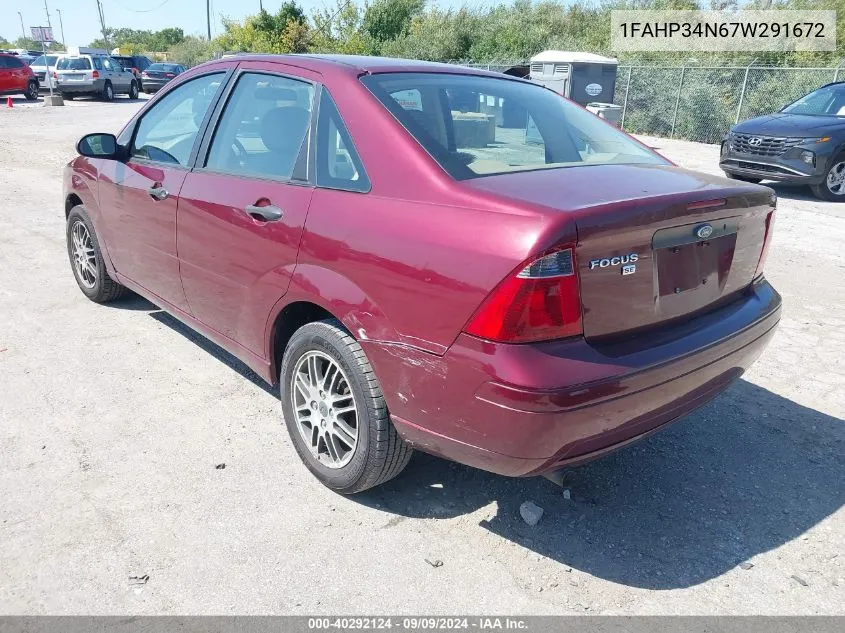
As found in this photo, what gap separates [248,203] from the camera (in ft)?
10.2

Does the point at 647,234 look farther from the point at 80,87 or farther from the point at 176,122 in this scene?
the point at 80,87

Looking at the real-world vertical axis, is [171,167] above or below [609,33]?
below

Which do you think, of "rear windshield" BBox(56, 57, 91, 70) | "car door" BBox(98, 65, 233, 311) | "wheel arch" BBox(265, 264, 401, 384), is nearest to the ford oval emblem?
"wheel arch" BBox(265, 264, 401, 384)

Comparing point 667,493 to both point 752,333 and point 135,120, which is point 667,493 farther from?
→ point 135,120

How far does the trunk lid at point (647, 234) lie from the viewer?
7.32 feet

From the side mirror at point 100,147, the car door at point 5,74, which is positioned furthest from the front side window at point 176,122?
the car door at point 5,74

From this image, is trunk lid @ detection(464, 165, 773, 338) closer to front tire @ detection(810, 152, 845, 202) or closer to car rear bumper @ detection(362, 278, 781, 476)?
car rear bumper @ detection(362, 278, 781, 476)

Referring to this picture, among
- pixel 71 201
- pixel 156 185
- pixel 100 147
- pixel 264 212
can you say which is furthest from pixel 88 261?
pixel 264 212

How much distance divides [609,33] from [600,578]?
3566 cm

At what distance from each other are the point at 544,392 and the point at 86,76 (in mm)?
32043

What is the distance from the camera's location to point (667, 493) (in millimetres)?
3057

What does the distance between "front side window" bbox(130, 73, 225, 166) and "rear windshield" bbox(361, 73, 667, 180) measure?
4.26 feet

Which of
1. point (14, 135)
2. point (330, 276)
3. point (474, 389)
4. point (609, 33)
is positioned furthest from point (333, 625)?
point (609, 33)

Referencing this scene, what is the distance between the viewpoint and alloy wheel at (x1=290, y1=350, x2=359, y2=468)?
112 inches
